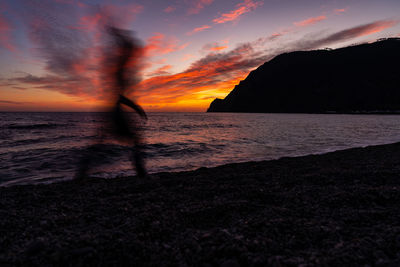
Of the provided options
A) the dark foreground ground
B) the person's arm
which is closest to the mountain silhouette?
the dark foreground ground

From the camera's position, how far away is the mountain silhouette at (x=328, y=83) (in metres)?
114

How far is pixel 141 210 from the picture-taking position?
11.3 feet

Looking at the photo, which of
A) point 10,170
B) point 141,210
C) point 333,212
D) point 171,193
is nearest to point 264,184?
point 333,212

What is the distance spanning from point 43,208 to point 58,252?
2.09 meters

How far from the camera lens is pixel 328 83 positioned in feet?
442

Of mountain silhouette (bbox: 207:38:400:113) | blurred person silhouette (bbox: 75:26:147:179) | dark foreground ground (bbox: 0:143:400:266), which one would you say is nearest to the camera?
dark foreground ground (bbox: 0:143:400:266)

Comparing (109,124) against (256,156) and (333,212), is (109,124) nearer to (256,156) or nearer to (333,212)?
(333,212)

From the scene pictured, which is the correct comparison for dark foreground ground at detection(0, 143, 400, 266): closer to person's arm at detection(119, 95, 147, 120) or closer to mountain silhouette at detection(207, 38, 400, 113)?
person's arm at detection(119, 95, 147, 120)

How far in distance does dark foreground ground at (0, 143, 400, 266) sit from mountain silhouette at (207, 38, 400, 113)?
420 ft

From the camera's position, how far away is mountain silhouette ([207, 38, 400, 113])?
113625 mm

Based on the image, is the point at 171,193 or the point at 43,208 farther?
the point at 171,193

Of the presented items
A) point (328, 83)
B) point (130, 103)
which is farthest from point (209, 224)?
point (328, 83)

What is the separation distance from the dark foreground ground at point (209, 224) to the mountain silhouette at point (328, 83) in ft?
420

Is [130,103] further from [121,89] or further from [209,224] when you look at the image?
[209,224]
